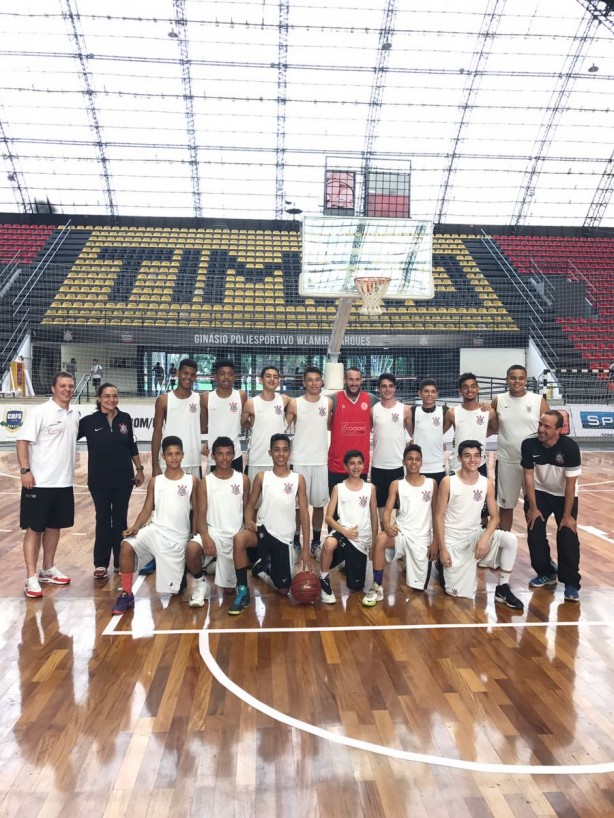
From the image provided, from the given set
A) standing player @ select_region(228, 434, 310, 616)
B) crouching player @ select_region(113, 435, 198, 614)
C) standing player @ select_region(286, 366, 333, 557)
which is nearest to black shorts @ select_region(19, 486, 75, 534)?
crouching player @ select_region(113, 435, 198, 614)

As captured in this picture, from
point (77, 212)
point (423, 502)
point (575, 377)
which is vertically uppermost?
point (77, 212)

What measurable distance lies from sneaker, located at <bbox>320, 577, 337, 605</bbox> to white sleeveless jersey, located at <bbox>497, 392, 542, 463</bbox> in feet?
5.57

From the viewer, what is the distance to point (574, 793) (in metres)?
2.43

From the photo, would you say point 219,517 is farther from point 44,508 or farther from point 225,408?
point 44,508

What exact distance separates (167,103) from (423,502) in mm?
18440

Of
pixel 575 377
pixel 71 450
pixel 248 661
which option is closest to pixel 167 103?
pixel 575 377

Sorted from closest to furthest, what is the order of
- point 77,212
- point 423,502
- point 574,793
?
point 574,793, point 423,502, point 77,212

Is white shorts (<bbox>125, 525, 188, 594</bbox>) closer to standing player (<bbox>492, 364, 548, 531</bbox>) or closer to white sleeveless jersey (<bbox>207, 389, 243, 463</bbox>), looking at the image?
white sleeveless jersey (<bbox>207, 389, 243, 463</bbox>)

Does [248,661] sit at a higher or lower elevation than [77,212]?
lower

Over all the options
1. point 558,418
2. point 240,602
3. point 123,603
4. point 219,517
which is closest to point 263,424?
point 219,517

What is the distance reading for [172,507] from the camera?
14.3 feet

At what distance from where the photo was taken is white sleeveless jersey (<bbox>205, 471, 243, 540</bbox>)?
4426 mm

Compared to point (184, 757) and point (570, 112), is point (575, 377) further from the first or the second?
point (184, 757)

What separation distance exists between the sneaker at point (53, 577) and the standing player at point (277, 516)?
4.68 ft
